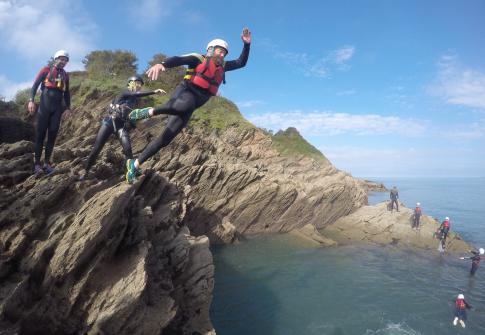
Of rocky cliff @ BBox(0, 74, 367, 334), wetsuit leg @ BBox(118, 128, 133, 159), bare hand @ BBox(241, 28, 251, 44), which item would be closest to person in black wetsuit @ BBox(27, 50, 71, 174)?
rocky cliff @ BBox(0, 74, 367, 334)

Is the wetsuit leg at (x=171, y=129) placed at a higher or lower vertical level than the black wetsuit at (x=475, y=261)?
higher

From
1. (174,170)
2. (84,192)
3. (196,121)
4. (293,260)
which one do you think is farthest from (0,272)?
(196,121)

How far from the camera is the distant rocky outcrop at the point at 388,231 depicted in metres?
33.0

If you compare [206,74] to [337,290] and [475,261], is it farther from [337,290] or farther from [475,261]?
[475,261]

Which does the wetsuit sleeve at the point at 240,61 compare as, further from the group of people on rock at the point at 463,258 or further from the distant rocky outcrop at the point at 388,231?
the distant rocky outcrop at the point at 388,231

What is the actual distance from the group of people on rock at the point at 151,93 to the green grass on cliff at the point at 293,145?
41940 mm

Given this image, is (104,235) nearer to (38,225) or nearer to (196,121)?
(38,225)

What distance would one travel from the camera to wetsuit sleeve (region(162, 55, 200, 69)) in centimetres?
574

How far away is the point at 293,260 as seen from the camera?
25625mm

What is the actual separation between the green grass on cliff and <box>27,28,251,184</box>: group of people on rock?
4194 cm

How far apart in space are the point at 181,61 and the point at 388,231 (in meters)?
35.5

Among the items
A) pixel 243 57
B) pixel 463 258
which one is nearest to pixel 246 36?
pixel 243 57

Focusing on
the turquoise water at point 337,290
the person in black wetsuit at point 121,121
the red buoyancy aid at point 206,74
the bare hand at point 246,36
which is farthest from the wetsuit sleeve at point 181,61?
the turquoise water at point 337,290

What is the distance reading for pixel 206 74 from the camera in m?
6.39
